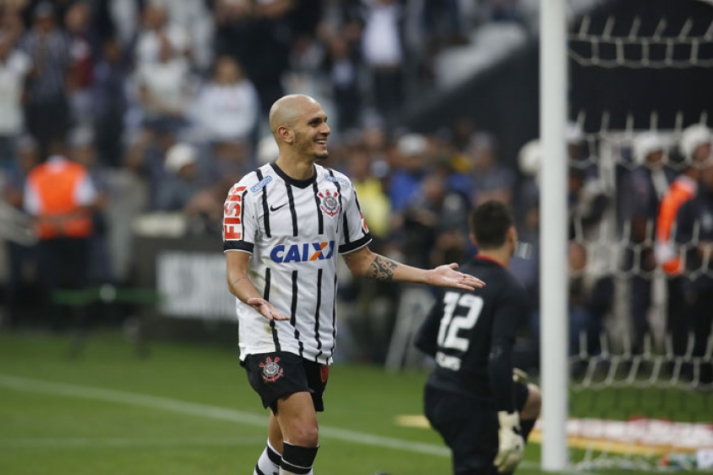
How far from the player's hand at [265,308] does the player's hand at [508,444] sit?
5.45 ft

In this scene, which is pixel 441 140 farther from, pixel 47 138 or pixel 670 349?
pixel 670 349

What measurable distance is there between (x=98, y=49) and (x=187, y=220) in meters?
4.48

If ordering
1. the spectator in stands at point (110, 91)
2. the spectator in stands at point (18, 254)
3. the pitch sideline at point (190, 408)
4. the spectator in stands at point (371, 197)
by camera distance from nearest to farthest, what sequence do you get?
1. the pitch sideline at point (190, 408)
2. the spectator in stands at point (371, 197)
3. the spectator in stands at point (18, 254)
4. the spectator in stands at point (110, 91)

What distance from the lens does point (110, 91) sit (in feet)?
66.9

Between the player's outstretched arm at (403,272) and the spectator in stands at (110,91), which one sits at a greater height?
the spectator in stands at (110,91)

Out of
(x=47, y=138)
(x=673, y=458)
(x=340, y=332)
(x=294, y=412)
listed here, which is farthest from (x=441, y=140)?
(x=294, y=412)

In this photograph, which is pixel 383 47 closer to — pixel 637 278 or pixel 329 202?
pixel 637 278

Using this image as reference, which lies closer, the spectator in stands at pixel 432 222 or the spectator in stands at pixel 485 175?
the spectator in stands at pixel 432 222

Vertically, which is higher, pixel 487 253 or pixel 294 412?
pixel 487 253

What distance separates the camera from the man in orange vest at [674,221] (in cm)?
1109

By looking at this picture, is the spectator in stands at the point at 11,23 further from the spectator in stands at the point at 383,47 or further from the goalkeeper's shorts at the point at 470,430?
the goalkeeper's shorts at the point at 470,430

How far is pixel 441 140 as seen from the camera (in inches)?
749

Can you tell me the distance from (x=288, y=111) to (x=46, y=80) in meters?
13.9

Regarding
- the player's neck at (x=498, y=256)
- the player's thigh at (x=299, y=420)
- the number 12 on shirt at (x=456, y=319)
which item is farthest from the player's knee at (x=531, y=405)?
the player's thigh at (x=299, y=420)
